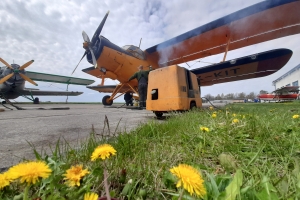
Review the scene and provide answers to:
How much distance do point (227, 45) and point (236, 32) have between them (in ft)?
3.71

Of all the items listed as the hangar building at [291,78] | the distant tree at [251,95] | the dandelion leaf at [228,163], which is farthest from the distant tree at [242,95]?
the dandelion leaf at [228,163]

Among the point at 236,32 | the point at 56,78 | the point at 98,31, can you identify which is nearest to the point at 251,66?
the point at 236,32

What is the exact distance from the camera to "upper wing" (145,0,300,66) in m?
7.43

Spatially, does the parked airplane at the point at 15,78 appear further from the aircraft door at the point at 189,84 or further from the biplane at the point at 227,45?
the aircraft door at the point at 189,84

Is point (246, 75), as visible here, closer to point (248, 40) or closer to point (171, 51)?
point (248, 40)

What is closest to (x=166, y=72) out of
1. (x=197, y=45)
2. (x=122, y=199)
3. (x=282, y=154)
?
(x=282, y=154)

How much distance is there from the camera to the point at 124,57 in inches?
345

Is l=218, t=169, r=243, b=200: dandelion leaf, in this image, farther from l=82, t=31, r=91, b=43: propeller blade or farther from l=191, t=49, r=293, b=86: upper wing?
l=82, t=31, r=91, b=43: propeller blade

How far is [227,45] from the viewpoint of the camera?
339 inches

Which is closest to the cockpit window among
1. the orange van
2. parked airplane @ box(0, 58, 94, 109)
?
the orange van

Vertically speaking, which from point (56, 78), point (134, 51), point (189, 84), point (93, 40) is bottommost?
point (189, 84)

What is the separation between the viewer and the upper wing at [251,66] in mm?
6383

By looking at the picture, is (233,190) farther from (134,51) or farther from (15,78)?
(15,78)

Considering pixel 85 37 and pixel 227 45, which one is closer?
pixel 85 37
